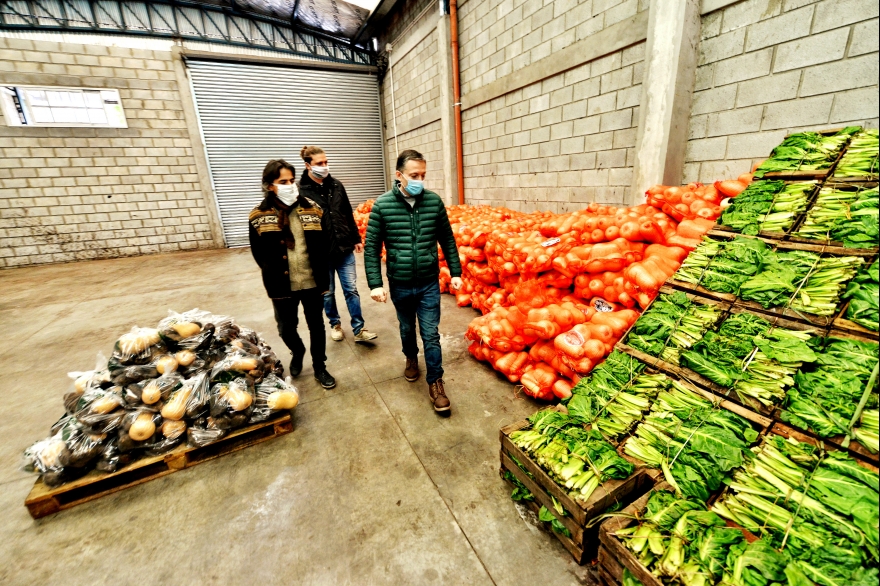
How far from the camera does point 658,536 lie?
1573 millimetres

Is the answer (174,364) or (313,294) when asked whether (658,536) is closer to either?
(313,294)

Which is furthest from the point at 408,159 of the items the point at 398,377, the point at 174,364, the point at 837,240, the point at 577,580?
the point at 837,240

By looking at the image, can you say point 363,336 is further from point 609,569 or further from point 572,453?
point 609,569

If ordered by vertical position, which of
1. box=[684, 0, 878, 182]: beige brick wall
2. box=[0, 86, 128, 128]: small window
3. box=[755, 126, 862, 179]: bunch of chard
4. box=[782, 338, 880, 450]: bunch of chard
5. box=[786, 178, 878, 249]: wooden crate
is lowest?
box=[782, 338, 880, 450]: bunch of chard

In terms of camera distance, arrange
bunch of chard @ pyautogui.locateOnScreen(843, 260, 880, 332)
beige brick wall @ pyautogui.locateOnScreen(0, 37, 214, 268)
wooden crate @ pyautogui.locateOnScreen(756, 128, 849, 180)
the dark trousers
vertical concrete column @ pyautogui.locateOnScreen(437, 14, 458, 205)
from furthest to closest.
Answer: beige brick wall @ pyautogui.locateOnScreen(0, 37, 214, 268) < vertical concrete column @ pyautogui.locateOnScreen(437, 14, 458, 205) < the dark trousers < wooden crate @ pyautogui.locateOnScreen(756, 128, 849, 180) < bunch of chard @ pyautogui.locateOnScreen(843, 260, 880, 332)

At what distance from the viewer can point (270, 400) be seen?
9.43ft

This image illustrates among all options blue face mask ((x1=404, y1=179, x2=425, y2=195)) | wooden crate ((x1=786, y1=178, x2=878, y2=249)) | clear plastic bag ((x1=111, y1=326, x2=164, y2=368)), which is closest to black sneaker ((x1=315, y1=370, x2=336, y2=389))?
clear plastic bag ((x1=111, y1=326, x2=164, y2=368))

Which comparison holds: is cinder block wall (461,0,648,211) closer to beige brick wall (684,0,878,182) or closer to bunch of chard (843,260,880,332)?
beige brick wall (684,0,878,182)

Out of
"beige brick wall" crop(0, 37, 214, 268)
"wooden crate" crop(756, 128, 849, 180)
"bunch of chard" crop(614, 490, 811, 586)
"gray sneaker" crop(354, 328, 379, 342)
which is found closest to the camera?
"bunch of chard" crop(614, 490, 811, 586)

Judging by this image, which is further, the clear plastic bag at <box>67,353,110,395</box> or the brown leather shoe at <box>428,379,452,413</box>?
the brown leather shoe at <box>428,379,452,413</box>

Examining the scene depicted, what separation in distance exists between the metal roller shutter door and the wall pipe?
578cm

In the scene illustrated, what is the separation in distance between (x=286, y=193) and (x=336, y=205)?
3.74 feet

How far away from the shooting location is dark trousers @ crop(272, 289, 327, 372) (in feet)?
11.1

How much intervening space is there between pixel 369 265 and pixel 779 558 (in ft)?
9.45
